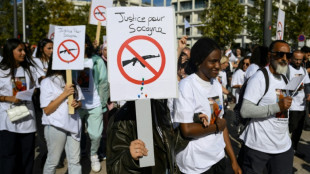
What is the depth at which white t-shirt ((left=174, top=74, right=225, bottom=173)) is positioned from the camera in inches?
89.1

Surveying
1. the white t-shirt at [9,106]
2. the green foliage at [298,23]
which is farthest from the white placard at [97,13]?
the green foliage at [298,23]

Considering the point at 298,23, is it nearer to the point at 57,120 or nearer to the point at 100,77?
the point at 100,77

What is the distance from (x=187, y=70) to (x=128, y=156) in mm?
1131

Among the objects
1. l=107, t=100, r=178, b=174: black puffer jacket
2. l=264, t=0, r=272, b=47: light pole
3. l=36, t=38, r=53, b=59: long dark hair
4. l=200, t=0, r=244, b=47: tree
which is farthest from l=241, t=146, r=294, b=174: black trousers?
l=200, t=0, r=244, b=47: tree

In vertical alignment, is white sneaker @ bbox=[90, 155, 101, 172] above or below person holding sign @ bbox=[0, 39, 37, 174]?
below

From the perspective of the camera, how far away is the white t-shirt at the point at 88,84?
4398 millimetres

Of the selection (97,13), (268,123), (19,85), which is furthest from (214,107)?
(97,13)

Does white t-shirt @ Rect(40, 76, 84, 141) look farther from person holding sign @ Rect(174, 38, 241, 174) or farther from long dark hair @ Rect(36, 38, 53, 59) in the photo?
long dark hair @ Rect(36, 38, 53, 59)

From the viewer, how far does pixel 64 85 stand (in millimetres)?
3424

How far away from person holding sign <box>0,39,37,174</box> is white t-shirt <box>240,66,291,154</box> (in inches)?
105

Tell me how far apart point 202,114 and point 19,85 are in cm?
245

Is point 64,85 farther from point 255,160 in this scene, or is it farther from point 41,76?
point 255,160

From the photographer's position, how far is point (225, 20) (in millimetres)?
29938

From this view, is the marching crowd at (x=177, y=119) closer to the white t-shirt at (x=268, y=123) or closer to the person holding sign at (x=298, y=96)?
the white t-shirt at (x=268, y=123)
